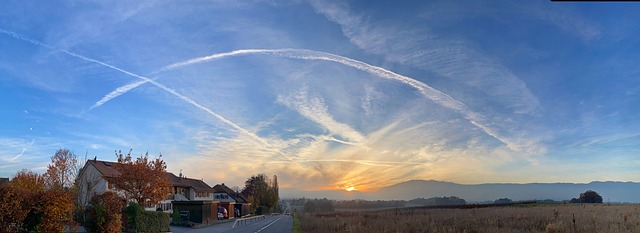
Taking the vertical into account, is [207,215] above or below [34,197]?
below

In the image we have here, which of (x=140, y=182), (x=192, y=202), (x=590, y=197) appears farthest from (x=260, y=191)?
(x=590, y=197)

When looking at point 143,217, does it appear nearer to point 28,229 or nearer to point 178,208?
point 28,229

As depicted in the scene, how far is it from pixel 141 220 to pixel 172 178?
4217 centimetres

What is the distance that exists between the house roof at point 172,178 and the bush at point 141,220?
22.1 m

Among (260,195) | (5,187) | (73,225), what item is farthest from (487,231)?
(260,195)

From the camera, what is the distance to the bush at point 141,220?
38.2m

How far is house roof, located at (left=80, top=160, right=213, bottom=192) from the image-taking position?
2354 inches

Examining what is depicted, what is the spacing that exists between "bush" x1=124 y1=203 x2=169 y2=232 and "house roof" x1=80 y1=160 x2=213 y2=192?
22.1 metres

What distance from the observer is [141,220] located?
3856 centimetres

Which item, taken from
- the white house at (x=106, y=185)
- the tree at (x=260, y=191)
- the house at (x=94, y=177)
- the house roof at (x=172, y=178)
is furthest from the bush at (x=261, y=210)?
the house at (x=94, y=177)

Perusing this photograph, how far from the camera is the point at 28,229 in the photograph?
19.7m

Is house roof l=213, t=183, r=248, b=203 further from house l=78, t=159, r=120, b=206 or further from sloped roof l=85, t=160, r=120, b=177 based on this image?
house l=78, t=159, r=120, b=206

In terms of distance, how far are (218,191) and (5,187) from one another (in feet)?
279

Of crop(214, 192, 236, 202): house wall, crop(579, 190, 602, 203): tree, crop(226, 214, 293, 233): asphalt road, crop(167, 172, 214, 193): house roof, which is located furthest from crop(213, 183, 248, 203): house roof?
crop(579, 190, 602, 203): tree
